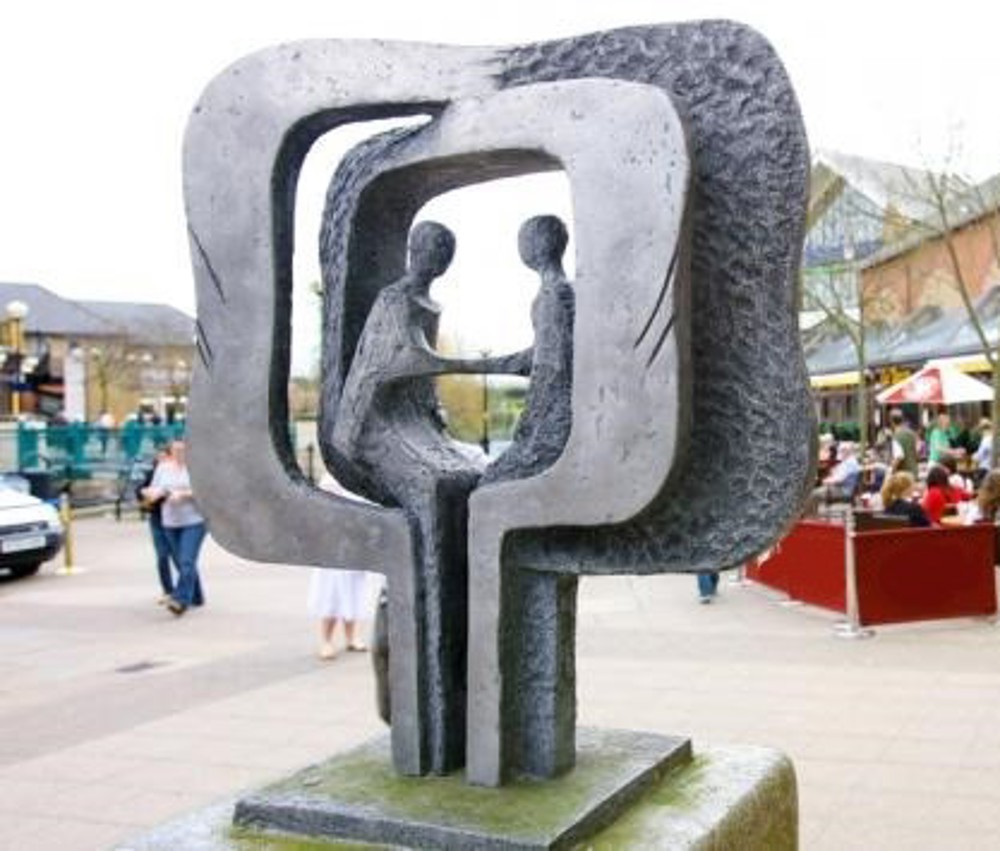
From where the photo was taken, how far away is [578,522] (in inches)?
151

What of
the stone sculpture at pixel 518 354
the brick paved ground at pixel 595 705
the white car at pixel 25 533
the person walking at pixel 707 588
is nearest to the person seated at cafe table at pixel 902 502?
the brick paved ground at pixel 595 705

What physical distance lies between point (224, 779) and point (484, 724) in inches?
113

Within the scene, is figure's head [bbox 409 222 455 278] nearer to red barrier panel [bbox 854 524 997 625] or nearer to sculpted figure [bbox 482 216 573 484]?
sculpted figure [bbox 482 216 573 484]

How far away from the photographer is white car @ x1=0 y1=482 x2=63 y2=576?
14.8 m

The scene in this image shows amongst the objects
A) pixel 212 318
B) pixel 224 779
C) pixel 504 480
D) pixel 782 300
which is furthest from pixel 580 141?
pixel 224 779

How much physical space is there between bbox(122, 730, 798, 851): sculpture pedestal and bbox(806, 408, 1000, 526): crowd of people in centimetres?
374

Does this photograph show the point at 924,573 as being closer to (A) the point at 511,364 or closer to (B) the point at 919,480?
(A) the point at 511,364

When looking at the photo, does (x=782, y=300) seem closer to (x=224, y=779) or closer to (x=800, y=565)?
(x=224, y=779)

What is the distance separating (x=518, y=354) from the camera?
4207mm

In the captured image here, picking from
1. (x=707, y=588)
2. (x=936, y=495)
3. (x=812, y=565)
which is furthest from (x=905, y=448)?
(x=812, y=565)

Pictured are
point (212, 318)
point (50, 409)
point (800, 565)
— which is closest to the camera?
point (212, 318)

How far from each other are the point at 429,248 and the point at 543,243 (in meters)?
0.43

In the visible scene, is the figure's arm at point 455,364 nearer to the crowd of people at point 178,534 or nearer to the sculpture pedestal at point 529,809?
the sculpture pedestal at point 529,809

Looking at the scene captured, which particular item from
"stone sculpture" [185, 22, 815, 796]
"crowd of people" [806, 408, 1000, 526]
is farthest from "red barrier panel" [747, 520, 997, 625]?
"stone sculpture" [185, 22, 815, 796]
